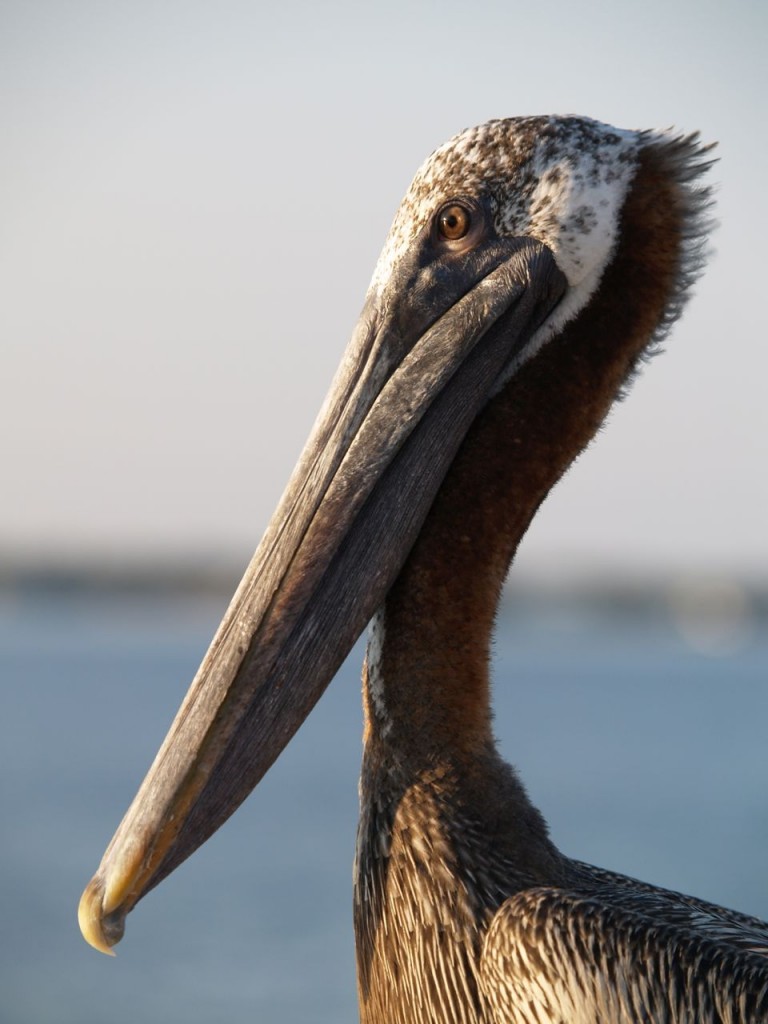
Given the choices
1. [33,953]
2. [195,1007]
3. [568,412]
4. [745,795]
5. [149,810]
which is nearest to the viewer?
[149,810]

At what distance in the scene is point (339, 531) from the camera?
2787 mm

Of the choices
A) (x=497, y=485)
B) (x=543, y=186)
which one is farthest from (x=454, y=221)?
(x=497, y=485)

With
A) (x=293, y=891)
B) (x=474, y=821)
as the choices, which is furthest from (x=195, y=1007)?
(x=474, y=821)

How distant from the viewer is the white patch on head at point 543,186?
2.94 meters

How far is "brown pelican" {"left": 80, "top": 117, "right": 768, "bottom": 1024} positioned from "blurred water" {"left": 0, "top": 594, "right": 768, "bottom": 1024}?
0.30 metres

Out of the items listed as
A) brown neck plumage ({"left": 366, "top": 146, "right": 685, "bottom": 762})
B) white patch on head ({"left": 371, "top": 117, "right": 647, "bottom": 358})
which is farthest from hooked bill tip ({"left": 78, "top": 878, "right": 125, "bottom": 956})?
white patch on head ({"left": 371, "top": 117, "right": 647, "bottom": 358})

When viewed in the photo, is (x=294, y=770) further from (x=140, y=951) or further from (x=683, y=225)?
(x=683, y=225)

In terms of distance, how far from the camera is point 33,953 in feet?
35.2

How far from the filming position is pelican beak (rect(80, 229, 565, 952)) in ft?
8.64

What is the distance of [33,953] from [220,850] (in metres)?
4.07

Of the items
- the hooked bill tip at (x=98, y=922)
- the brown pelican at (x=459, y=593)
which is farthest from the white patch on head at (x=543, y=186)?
the hooked bill tip at (x=98, y=922)

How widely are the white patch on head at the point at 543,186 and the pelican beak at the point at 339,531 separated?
1.8 inches

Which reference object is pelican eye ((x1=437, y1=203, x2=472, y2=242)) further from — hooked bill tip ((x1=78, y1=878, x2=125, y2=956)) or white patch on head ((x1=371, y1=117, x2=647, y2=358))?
hooked bill tip ((x1=78, y1=878, x2=125, y2=956))

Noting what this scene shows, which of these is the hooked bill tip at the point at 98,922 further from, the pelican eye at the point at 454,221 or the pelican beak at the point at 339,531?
the pelican eye at the point at 454,221
